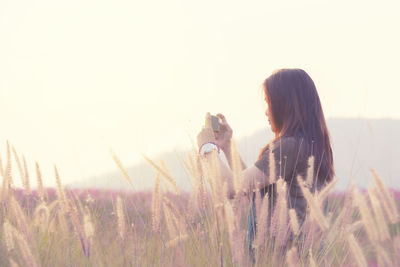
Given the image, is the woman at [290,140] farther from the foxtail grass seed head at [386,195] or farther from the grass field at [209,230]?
the foxtail grass seed head at [386,195]

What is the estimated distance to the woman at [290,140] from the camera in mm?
2523

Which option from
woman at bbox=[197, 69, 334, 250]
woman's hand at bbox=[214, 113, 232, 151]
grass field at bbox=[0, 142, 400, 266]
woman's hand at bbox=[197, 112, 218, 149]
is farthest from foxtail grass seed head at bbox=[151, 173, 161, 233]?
woman's hand at bbox=[214, 113, 232, 151]

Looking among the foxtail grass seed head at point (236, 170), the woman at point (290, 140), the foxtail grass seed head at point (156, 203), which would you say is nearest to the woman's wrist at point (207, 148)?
the woman at point (290, 140)

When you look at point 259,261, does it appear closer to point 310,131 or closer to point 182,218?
point 182,218

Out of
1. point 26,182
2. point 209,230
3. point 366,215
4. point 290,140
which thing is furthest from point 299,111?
point 26,182

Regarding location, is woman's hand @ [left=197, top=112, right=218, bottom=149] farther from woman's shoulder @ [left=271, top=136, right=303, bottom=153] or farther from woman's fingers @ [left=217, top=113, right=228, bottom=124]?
woman's shoulder @ [left=271, top=136, right=303, bottom=153]

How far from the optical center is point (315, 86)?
2.81 m

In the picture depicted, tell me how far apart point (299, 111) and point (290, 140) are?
21 cm

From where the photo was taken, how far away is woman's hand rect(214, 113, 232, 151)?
2.87m

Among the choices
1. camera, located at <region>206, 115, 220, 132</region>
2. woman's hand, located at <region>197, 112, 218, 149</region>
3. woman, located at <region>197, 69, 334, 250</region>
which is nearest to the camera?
woman, located at <region>197, 69, 334, 250</region>

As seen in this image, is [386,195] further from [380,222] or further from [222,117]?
[222,117]

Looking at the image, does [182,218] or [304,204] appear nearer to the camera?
[182,218]

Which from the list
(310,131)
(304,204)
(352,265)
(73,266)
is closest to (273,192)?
(304,204)

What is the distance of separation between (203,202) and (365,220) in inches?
28.8
